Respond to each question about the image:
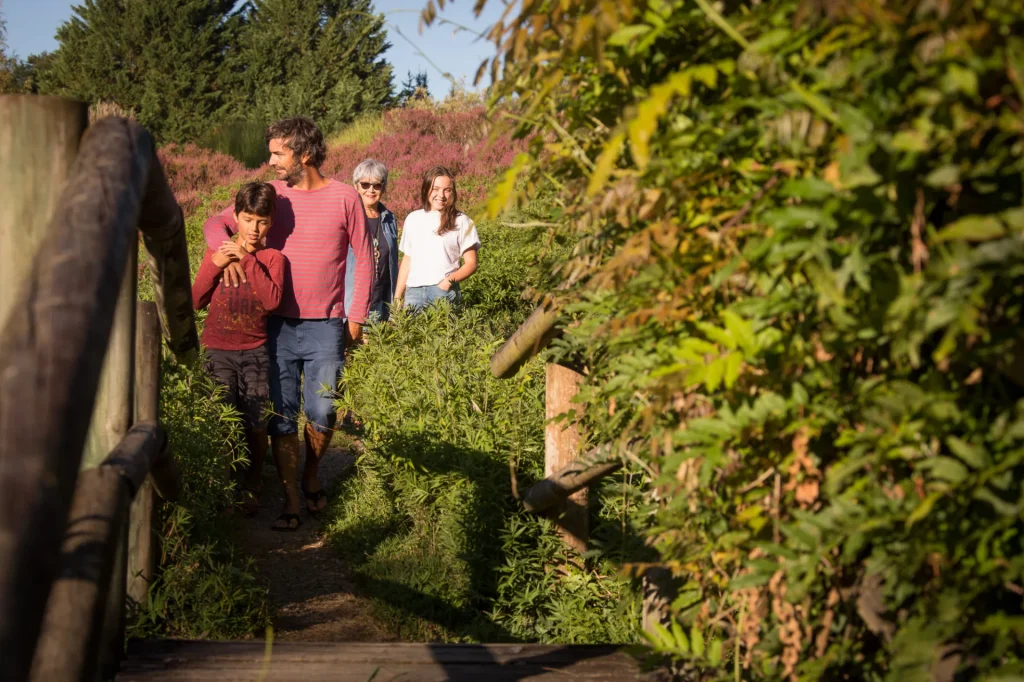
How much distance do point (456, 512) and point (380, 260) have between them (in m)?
3.60

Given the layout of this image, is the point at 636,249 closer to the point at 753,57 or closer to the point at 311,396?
the point at 753,57

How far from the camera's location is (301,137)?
21.3ft

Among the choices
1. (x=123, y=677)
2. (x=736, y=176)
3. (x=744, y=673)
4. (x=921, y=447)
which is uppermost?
(x=736, y=176)

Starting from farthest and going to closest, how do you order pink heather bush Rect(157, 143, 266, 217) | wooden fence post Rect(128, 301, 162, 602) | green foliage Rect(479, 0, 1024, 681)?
pink heather bush Rect(157, 143, 266, 217) < wooden fence post Rect(128, 301, 162, 602) < green foliage Rect(479, 0, 1024, 681)

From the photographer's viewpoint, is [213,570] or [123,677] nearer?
[123,677]

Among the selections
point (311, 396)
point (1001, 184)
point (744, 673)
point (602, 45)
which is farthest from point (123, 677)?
point (311, 396)

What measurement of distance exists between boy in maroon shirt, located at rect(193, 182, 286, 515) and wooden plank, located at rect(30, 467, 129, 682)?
180 inches

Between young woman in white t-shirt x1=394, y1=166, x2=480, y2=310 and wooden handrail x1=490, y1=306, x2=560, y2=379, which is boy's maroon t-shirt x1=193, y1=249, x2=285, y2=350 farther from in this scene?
wooden handrail x1=490, y1=306, x2=560, y2=379

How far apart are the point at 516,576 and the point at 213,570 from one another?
1.27 m

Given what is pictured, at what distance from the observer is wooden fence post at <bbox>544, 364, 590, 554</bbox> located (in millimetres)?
3734

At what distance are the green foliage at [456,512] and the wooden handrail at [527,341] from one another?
380 millimetres

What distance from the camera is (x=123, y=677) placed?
263cm

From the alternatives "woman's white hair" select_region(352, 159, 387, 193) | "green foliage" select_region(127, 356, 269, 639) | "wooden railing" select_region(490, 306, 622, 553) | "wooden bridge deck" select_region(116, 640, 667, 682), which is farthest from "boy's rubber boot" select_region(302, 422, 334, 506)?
"wooden bridge deck" select_region(116, 640, 667, 682)

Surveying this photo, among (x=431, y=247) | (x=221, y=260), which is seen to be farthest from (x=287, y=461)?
(x=431, y=247)
